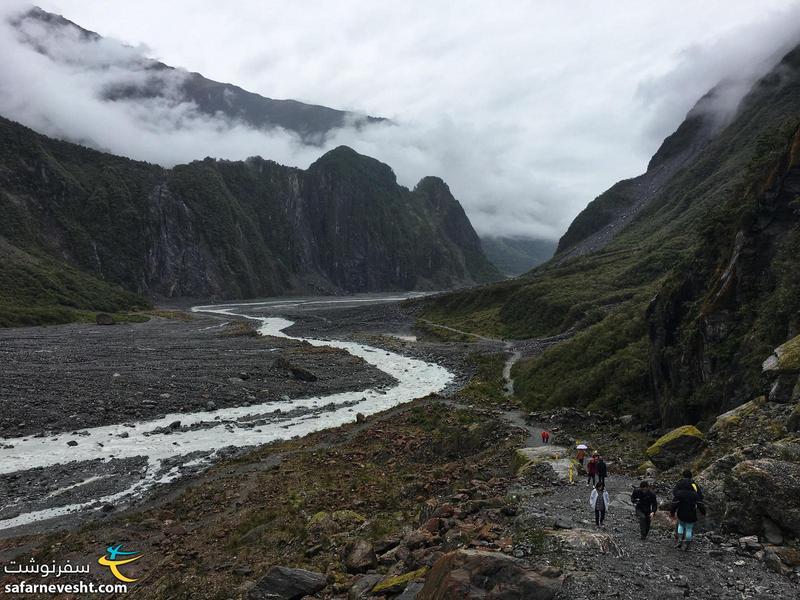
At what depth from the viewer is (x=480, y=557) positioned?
984cm

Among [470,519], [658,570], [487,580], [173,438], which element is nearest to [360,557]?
[470,519]

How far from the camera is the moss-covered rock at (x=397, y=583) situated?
11.1m

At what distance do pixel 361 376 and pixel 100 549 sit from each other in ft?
128

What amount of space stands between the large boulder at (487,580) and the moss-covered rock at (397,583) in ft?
3.44

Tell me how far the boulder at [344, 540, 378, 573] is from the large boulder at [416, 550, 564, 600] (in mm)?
3440

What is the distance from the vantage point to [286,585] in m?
12.2

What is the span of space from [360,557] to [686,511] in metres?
8.52

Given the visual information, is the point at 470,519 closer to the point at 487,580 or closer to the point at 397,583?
the point at 397,583

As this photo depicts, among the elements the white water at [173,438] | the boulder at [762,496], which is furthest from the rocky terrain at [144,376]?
the boulder at [762,496]

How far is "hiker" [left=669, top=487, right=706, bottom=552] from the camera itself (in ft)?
36.7

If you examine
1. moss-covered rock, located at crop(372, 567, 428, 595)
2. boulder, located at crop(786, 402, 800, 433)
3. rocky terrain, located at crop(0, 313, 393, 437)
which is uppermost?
boulder, located at crop(786, 402, 800, 433)

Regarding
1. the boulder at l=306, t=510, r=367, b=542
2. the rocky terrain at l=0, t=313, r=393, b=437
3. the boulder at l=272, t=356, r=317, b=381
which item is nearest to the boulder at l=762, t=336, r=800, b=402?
the boulder at l=306, t=510, r=367, b=542

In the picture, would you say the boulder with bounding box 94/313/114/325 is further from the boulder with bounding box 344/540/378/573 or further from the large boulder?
the large boulder

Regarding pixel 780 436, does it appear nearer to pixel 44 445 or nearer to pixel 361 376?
pixel 44 445
